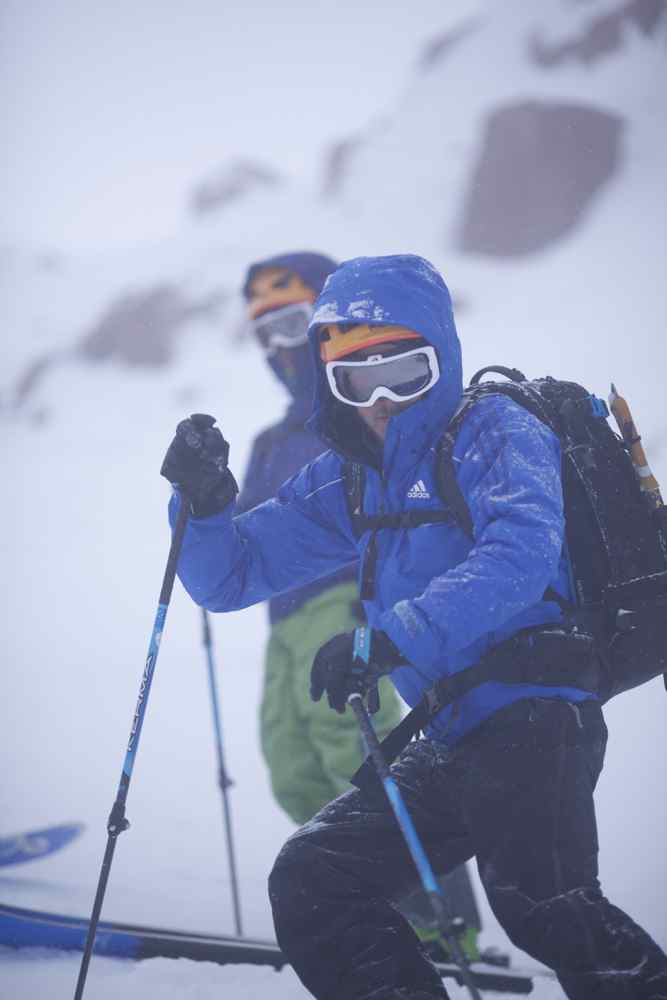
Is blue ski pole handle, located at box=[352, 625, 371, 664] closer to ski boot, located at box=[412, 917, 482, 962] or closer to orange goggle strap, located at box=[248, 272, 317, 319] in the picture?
ski boot, located at box=[412, 917, 482, 962]

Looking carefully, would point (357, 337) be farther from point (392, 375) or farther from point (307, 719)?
point (307, 719)

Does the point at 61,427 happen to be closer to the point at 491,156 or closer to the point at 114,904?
the point at 491,156

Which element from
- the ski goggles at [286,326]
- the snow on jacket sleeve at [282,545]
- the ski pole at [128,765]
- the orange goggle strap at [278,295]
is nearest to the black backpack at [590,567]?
the snow on jacket sleeve at [282,545]

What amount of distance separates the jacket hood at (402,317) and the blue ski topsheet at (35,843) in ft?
12.4

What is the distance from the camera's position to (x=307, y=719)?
3.80 metres

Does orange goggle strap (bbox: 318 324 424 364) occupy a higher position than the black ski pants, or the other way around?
orange goggle strap (bbox: 318 324 424 364)

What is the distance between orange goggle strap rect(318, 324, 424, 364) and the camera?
7.27 feet

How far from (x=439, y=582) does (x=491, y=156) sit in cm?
2418

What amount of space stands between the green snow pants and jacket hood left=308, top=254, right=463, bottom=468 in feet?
4.82

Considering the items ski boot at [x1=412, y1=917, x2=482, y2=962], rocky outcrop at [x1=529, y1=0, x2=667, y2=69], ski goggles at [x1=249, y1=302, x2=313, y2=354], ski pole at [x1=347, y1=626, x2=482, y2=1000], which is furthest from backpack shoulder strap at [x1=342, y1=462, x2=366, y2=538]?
rocky outcrop at [x1=529, y1=0, x2=667, y2=69]

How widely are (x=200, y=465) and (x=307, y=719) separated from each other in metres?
1.93

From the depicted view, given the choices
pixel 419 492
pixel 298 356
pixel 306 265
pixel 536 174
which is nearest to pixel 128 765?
pixel 419 492

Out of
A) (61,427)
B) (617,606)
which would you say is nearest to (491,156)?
(61,427)

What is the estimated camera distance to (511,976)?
2.86 metres
